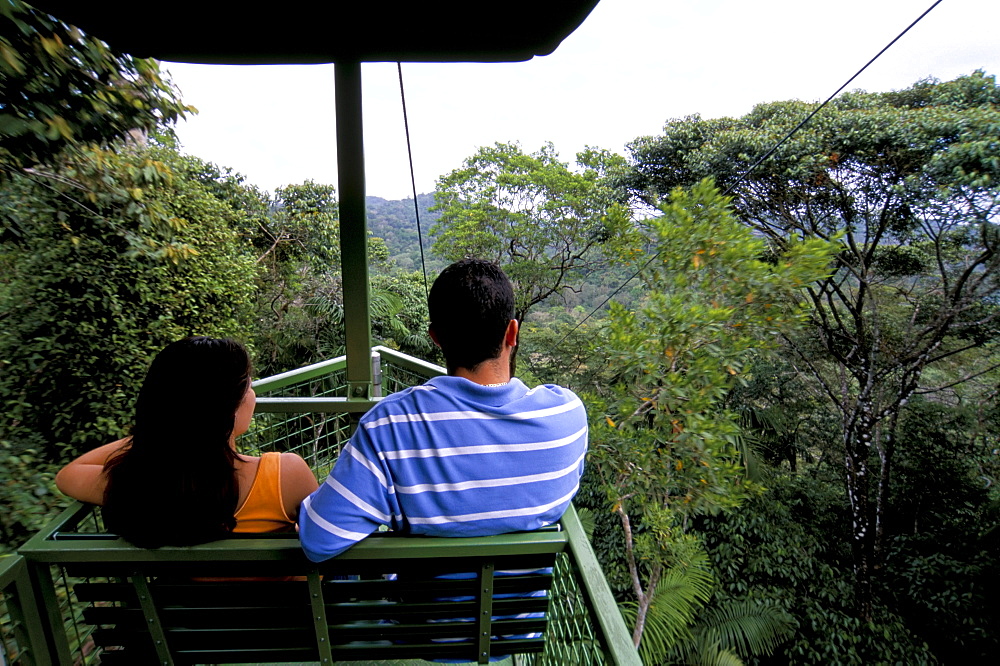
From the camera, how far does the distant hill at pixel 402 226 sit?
54.1 feet

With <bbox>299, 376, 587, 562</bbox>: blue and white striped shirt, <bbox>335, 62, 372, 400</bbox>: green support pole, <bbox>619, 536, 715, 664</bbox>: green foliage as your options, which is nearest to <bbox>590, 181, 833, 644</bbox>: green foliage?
<bbox>619, 536, 715, 664</bbox>: green foliage

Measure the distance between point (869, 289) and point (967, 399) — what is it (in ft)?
7.78

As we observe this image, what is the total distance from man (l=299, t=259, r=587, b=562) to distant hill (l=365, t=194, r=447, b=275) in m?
14.0

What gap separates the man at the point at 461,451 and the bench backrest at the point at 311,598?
2.4 inches

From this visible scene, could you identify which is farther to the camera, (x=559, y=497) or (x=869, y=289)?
(x=869, y=289)

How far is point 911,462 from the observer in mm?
7660

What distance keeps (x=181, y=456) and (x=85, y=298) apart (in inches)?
132

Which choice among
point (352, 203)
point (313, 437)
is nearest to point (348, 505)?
point (352, 203)

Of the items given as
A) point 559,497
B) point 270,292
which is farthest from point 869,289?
point 270,292

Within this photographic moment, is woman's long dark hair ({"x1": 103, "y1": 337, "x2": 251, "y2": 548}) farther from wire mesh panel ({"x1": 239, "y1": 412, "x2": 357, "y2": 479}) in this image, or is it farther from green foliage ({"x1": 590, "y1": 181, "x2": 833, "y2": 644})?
green foliage ({"x1": 590, "y1": 181, "x2": 833, "y2": 644})

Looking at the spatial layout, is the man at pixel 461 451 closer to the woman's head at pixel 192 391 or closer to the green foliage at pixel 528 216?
the woman's head at pixel 192 391

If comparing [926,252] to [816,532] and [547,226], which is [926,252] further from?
[547,226]

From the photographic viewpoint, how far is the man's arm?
82cm

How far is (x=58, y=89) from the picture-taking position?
172cm
